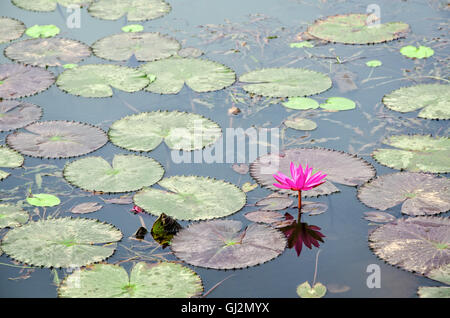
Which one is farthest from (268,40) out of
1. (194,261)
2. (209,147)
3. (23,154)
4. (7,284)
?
(7,284)

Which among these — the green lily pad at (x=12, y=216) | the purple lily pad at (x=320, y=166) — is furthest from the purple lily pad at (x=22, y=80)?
the purple lily pad at (x=320, y=166)

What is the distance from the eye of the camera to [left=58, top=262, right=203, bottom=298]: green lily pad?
273 centimetres

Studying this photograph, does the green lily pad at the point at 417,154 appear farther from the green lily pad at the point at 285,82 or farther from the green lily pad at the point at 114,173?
the green lily pad at the point at 114,173

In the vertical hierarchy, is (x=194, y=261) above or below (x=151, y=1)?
below

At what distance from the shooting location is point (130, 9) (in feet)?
19.2

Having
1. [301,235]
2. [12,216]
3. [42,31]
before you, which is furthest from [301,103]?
[42,31]

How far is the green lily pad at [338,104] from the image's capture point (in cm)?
427

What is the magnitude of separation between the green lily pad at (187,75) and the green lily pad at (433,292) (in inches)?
89.4

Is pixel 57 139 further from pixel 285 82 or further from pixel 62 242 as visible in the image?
pixel 285 82

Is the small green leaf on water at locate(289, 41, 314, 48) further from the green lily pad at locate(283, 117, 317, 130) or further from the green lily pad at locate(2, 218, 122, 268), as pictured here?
the green lily pad at locate(2, 218, 122, 268)

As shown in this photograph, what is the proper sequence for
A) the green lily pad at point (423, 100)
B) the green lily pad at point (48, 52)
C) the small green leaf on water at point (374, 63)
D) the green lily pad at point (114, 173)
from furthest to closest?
the green lily pad at point (48, 52) < the small green leaf on water at point (374, 63) < the green lily pad at point (423, 100) < the green lily pad at point (114, 173)

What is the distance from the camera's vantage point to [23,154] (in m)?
3.81

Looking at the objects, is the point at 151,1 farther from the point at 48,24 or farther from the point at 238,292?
the point at 238,292

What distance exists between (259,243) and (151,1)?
11.9 feet
